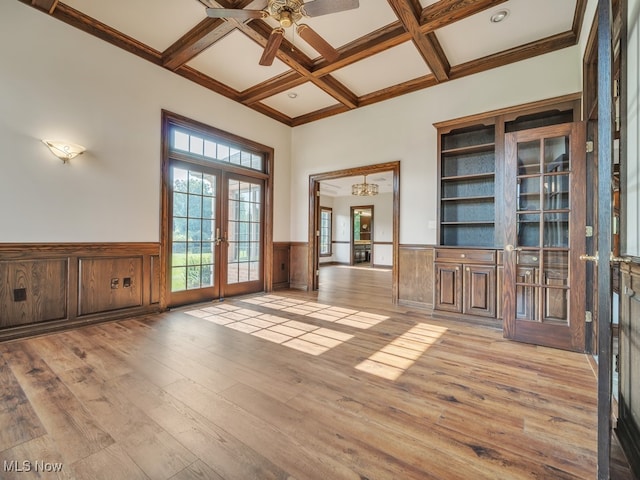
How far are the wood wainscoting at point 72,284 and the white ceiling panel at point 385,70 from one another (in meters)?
3.60

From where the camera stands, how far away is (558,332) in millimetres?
2809

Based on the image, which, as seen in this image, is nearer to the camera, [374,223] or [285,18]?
[285,18]

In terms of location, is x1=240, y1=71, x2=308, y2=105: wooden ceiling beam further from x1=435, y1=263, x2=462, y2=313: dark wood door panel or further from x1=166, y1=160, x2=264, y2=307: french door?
x1=435, y1=263, x2=462, y2=313: dark wood door panel

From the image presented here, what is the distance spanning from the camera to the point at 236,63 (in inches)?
157

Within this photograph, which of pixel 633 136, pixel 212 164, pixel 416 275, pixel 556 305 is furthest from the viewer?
pixel 212 164

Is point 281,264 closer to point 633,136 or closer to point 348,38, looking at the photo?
point 348,38

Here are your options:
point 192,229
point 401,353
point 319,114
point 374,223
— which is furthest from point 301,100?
point 374,223

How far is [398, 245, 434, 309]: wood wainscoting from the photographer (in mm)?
4203

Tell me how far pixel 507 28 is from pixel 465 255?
8.42 feet

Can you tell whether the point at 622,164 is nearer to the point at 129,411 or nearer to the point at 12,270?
the point at 129,411

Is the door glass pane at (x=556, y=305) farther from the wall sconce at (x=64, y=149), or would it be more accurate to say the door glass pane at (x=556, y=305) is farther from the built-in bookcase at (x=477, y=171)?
the wall sconce at (x=64, y=149)

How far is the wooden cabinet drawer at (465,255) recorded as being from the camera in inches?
136

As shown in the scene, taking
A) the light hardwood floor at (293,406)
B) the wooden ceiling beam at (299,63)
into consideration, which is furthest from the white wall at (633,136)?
the wooden ceiling beam at (299,63)

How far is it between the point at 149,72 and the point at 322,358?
412 cm
